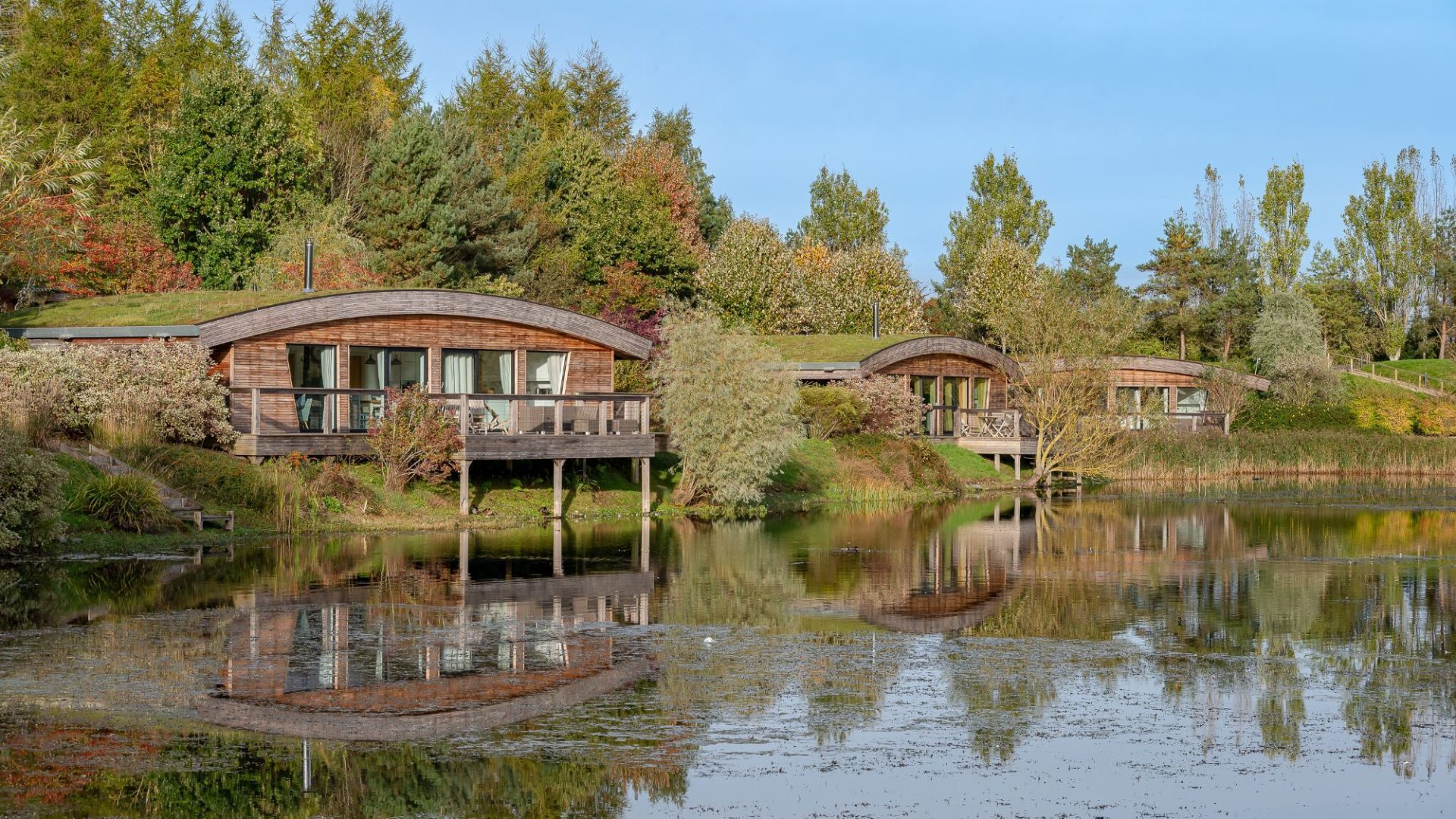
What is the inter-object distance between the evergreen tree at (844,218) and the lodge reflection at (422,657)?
68.5 m

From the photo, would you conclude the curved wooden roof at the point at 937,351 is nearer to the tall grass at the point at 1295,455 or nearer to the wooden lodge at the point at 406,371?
the tall grass at the point at 1295,455

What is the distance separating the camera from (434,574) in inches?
874

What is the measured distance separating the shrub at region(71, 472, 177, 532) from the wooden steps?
0.41 meters

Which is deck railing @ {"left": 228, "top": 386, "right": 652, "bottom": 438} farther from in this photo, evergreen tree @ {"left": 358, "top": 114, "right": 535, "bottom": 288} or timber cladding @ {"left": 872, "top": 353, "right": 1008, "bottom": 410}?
evergreen tree @ {"left": 358, "top": 114, "right": 535, "bottom": 288}

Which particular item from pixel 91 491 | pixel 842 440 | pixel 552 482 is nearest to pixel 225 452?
pixel 91 491

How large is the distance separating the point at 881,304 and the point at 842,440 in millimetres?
29205

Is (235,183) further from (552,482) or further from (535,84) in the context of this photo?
A: (535,84)

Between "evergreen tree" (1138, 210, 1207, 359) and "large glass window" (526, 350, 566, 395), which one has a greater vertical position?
"evergreen tree" (1138, 210, 1207, 359)

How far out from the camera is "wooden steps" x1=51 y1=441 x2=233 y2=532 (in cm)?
2605

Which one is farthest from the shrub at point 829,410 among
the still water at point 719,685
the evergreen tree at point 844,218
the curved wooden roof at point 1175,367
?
the evergreen tree at point 844,218

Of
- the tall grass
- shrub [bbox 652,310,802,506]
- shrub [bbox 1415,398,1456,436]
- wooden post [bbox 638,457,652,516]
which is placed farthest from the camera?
shrub [bbox 1415,398,1456,436]

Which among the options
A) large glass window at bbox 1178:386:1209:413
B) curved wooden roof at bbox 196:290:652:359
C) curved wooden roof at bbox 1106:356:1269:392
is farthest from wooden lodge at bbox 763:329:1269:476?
curved wooden roof at bbox 196:290:652:359

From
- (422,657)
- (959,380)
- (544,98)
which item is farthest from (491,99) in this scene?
(422,657)

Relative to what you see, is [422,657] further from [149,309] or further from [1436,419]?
[1436,419]
